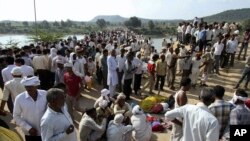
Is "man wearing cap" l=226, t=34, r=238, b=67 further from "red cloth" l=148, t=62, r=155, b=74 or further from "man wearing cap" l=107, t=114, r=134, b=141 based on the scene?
"man wearing cap" l=107, t=114, r=134, b=141

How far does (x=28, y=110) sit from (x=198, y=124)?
219cm

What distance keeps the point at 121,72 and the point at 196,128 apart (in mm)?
6054

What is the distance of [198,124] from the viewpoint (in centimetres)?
364

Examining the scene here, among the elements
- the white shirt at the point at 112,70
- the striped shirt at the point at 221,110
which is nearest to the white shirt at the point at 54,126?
the striped shirt at the point at 221,110

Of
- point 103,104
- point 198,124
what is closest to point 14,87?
point 103,104

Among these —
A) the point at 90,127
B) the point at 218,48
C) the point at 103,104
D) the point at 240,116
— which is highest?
the point at 218,48

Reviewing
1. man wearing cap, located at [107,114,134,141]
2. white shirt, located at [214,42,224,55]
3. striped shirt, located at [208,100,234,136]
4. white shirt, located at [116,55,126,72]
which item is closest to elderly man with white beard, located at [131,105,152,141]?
man wearing cap, located at [107,114,134,141]

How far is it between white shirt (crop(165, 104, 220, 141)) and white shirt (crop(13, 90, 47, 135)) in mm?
1701

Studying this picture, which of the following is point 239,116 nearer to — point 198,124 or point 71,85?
point 198,124

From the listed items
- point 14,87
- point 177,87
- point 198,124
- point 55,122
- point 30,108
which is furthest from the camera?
point 177,87

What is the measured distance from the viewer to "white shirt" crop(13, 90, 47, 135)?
4.08 m

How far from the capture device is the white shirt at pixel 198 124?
3.50 m

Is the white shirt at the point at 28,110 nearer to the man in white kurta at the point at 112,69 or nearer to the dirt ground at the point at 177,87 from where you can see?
the dirt ground at the point at 177,87

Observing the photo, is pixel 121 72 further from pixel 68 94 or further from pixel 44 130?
pixel 44 130
